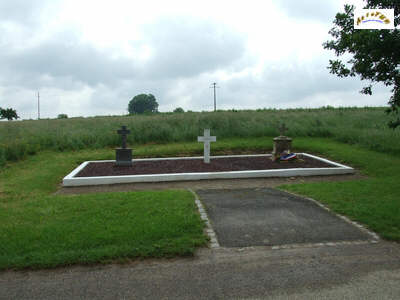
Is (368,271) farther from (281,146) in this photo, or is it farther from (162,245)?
(281,146)

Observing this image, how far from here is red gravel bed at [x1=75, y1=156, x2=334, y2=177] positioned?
996 cm

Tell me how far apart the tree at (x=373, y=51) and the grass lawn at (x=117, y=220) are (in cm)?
191

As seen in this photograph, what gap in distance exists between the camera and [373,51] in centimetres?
599

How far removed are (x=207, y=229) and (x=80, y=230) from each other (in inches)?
72.2

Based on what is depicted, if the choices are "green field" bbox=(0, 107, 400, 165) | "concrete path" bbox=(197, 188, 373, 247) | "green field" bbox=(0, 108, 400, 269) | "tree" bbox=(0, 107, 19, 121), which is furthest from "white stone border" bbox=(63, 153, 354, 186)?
"tree" bbox=(0, 107, 19, 121)

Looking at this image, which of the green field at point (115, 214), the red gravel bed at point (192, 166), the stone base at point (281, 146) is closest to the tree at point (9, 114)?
the green field at point (115, 214)

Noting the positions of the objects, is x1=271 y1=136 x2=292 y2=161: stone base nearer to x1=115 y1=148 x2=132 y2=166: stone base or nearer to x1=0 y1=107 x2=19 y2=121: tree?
x1=115 y1=148 x2=132 y2=166: stone base

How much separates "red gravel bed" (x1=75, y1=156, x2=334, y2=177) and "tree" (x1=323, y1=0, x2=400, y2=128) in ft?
13.8

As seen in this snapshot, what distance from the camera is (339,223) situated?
501cm

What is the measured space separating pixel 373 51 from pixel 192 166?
6.32 m

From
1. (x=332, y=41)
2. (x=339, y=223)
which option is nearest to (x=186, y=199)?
(x=339, y=223)

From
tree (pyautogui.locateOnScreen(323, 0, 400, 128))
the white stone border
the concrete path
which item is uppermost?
tree (pyautogui.locateOnScreen(323, 0, 400, 128))

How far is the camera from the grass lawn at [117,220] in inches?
155

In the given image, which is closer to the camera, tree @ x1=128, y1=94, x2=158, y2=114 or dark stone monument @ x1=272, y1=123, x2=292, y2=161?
dark stone monument @ x1=272, y1=123, x2=292, y2=161
